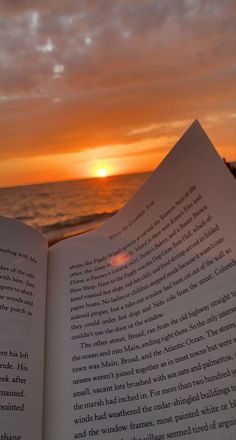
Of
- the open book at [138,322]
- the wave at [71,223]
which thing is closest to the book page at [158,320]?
the open book at [138,322]

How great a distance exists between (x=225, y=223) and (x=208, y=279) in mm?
49

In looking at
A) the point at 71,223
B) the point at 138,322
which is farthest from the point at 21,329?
the point at 71,223

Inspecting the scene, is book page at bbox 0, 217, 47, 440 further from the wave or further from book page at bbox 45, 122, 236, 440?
Answer: the wave

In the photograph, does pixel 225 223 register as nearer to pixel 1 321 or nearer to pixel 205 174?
pixel 205 174

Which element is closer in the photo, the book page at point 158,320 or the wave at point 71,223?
the book page at point 158,320

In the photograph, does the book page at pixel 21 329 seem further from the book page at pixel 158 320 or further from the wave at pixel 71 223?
the wave at pixel 71 223

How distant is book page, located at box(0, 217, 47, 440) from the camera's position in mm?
360

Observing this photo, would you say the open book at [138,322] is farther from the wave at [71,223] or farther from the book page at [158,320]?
the wave at [71,223]

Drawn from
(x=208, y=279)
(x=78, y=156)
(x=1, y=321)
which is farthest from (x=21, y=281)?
(x=78, y=156)

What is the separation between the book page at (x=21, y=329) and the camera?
14.2 inches

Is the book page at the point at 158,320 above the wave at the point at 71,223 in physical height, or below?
below

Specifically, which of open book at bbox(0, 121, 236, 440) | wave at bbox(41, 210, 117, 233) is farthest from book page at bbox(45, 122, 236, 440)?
wave at bbox(41, 210, 117, 233)

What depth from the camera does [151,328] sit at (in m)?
0.38

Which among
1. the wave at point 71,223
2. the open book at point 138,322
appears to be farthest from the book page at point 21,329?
the wave at point 71,223
